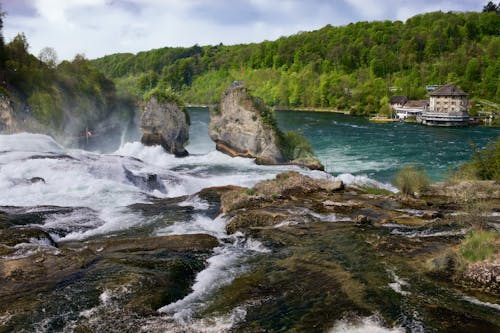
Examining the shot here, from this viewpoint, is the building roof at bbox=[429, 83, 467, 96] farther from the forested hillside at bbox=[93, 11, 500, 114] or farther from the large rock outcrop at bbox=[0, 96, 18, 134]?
the large rock outcrop at bbox=[0, 96, 18, 134]

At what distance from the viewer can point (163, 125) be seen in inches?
2355

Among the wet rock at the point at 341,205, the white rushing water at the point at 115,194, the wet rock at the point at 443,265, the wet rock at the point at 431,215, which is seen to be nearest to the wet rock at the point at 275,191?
the white rushing water at the point at 115,194

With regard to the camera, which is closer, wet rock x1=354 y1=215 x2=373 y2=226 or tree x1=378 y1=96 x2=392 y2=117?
wet rock x1=354 y1=215 x2=373 y2=226

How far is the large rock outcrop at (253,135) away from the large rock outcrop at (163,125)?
498cm

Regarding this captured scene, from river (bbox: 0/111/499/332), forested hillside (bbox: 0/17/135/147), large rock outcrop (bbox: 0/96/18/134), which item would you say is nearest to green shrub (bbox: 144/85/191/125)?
forested hillside (bbox: 0/17/135/147)

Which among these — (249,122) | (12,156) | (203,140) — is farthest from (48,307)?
(203,140)

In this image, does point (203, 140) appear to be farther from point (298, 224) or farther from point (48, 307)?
point (48, 307)

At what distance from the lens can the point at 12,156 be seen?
38.3m

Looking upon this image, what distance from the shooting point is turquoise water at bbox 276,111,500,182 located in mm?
56003

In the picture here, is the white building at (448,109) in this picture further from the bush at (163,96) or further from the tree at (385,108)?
the bush at (163,96)

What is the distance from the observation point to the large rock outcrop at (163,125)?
5941cm

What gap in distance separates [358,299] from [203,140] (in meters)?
67.5

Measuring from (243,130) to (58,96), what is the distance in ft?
93.6

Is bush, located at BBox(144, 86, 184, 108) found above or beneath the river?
above
